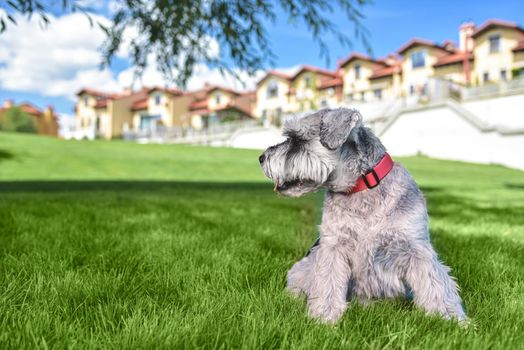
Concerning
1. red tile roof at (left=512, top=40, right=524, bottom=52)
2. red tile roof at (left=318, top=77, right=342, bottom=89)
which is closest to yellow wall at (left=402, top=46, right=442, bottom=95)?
red tile roof at (left=512, top=40, right=524, bottom=52)

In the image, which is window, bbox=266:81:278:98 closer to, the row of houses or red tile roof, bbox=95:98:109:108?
the row of houses

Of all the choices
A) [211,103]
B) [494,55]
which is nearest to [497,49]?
[494,55]

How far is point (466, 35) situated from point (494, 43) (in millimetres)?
7467

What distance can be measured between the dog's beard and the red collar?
0.85 feet

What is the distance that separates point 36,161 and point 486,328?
27.7m

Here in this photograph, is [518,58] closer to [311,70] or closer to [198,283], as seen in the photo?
[311,70]

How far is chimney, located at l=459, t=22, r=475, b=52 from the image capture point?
189 ft

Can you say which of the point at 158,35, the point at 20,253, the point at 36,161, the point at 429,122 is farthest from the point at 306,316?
the point at 429,122

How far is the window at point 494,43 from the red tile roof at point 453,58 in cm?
225

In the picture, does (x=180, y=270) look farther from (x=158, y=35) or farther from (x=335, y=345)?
(x=158, y=35)

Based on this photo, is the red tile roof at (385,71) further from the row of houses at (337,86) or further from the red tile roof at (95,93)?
the red tile roof at (95,93)

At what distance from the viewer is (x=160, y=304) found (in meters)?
2.86

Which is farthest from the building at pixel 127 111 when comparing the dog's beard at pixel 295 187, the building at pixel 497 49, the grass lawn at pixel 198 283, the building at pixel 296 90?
the dog's beard at pixel 295 187

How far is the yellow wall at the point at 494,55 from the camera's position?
1971 inches
